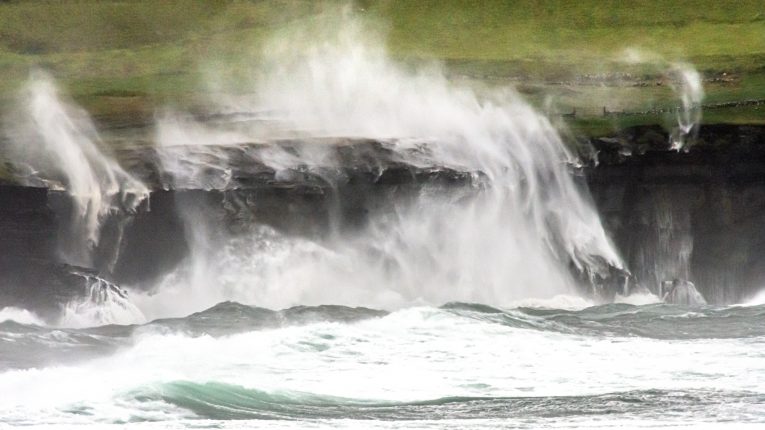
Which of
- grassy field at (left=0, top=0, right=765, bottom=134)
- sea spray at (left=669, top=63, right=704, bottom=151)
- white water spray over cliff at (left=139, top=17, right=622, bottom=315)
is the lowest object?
white water spray over cliff at (left=139, top=17, right=622, bottom=315)

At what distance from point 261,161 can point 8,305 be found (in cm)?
818

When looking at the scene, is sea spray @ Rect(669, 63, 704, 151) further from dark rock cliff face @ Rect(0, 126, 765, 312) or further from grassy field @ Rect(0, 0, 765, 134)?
grassy field @ Rect(0, 0, 765, 134)

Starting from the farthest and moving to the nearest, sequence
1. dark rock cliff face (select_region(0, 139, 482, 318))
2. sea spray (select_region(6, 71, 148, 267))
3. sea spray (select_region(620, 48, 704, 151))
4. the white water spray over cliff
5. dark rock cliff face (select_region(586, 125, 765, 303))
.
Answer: sea spray (select_region(620, 48, 704, 151)) → dark rock cliff face (select_region(586, 125, 765, 303)) → the white water spray over cliff → sea spray (select_region(6, 71, 148, 267)) → dark rock cliff face (select_region(0, 139, 482, 318))

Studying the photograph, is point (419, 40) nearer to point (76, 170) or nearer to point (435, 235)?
point (435, 235)

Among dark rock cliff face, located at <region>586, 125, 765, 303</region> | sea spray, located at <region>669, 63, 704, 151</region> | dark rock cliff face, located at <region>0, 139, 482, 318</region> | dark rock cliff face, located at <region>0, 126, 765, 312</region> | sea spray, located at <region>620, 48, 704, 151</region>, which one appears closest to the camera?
dark rock cliff face, located at <region>0, 139, 482, 318</region>

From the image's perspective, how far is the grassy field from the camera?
6488 centimetres

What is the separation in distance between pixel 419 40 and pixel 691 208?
3538cm

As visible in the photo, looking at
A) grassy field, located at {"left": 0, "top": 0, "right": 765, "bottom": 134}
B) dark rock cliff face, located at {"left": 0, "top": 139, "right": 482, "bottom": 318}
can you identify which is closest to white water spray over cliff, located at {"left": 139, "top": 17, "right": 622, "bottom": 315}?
dark rock cliff face, located at {"left": 0, "top": 139, "right": 482, "bottom": 318}

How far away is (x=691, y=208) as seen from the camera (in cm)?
4197

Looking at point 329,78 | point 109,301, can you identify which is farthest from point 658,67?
point 109,301

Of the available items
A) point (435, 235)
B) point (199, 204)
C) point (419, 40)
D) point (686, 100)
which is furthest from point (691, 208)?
point (419, 40)

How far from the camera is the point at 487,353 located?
1232 inches

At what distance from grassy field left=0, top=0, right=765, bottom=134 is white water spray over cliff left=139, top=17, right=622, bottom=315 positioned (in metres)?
13.8

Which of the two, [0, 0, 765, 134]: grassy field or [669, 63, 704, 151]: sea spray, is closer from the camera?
[669, 63, 704, 151]: sea spray
